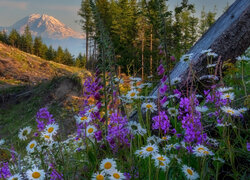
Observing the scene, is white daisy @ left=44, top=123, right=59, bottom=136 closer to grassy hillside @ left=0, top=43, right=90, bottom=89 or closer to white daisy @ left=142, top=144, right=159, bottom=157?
white daisy @ left=142, top=144, right=159, bottom=157

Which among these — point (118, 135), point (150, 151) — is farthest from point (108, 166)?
point (118, 135)

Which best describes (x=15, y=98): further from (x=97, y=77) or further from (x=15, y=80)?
(x=97, y=77)

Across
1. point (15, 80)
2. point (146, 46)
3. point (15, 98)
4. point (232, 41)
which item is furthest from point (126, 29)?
point (232, 41)

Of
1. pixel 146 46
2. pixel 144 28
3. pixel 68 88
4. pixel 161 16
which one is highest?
pixel 144 28

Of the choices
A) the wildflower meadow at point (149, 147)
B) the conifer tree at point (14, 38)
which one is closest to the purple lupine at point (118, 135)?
the wildflower meadow at point (149, 147)

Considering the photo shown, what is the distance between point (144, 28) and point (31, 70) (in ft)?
45.5

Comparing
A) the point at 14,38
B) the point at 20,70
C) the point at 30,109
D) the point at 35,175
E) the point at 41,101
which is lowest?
the point at 30,109

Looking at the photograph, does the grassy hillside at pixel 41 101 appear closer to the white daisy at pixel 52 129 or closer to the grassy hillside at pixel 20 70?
the white daisy at pixel 52 129

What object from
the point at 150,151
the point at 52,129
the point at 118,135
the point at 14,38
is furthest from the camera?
the point at 14,38

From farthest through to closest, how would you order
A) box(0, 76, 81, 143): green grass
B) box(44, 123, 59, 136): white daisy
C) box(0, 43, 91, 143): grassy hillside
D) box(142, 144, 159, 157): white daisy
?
box(0, 76, 81, 143): green grass → box(0, 43, 91, 143): grassy hillside → box(44, 123, 59, 136): white daisy → box(142, 144, 159, 157): white daisy

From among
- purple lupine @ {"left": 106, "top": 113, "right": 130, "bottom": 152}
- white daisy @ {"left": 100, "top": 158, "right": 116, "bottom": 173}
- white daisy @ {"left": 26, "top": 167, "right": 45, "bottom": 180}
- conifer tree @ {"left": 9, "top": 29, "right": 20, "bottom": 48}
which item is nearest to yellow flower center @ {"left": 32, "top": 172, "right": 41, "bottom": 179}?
white daisy @ {"left": 26, "top": 167, "right": 45, "bottom": 180}

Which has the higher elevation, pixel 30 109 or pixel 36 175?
pixel 36 175

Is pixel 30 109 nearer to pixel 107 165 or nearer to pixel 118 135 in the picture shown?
pixel 118 135

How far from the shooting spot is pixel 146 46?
24281 millimetres
